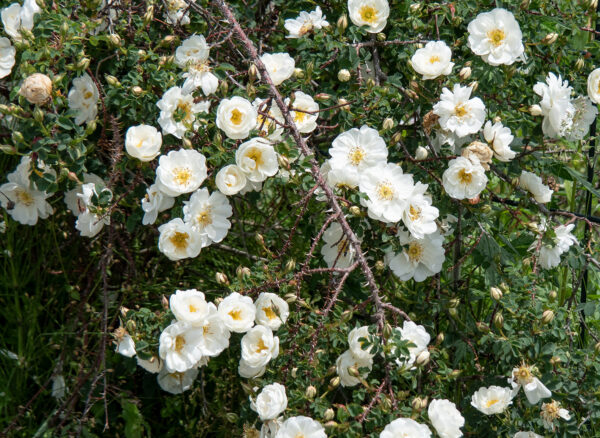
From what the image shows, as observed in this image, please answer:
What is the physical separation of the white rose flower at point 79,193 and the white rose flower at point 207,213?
0.90 ft

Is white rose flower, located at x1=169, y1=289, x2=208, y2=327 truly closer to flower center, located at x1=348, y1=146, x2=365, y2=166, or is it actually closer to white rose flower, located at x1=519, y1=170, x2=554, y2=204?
flower center, located at x1=348, y1=146, x2=365, y2=166

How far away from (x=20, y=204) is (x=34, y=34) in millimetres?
520

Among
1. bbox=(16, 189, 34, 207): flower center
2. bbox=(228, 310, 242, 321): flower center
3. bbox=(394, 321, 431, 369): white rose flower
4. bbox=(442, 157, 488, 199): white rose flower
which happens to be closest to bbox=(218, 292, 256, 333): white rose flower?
bbox=(228, 310, 242, 321): flower center

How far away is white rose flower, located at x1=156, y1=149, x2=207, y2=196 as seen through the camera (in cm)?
189

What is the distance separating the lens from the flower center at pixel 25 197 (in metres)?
2.25

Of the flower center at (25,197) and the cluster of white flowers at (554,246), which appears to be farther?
the flower center at (25,197)

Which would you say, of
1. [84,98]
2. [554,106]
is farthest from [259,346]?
[554,106]

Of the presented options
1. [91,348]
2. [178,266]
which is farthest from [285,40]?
[91,348]

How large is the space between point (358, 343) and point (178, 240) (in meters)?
0.50

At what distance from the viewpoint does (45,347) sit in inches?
98.7

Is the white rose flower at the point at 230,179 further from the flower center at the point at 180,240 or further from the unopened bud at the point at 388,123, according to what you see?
the unopened bud at the point at 388,123

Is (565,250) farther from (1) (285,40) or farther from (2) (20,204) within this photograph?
(2) (20,204)

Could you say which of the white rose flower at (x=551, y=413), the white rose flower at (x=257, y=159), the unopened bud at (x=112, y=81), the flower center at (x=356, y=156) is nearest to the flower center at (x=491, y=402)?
the white rose flower at (x=551, y=413)

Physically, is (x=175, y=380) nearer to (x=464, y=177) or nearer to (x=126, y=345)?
(x=126, y=345)
